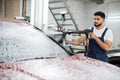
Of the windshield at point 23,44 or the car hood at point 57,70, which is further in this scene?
the windshield at point 23,44

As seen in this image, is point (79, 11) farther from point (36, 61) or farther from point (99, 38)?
point (36, 61)

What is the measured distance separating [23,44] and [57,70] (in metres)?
0.61

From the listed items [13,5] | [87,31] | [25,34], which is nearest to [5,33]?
[25,34]

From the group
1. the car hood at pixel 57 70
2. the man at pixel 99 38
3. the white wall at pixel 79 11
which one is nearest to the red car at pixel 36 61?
the car hood at pixel 57 70

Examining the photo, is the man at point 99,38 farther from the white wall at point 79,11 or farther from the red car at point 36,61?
the white wall at point 79,11

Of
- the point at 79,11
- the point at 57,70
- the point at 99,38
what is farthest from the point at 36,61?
the point at 79,11

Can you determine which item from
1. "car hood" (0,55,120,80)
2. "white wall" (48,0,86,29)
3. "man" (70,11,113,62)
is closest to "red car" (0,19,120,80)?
"car hood" (0,55,120,80)

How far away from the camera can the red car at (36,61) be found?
6.07 ft

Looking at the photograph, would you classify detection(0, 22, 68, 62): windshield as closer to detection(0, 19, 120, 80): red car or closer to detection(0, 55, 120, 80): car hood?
detection(0, 19, 120, 80): red car

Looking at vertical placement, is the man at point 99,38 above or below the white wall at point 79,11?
below

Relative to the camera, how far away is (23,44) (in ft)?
8.04

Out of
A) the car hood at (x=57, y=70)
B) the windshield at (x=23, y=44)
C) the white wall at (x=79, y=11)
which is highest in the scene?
the white wall at (x=79, y=11)

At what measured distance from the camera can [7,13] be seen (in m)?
8.33

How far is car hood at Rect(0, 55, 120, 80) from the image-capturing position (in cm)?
178
